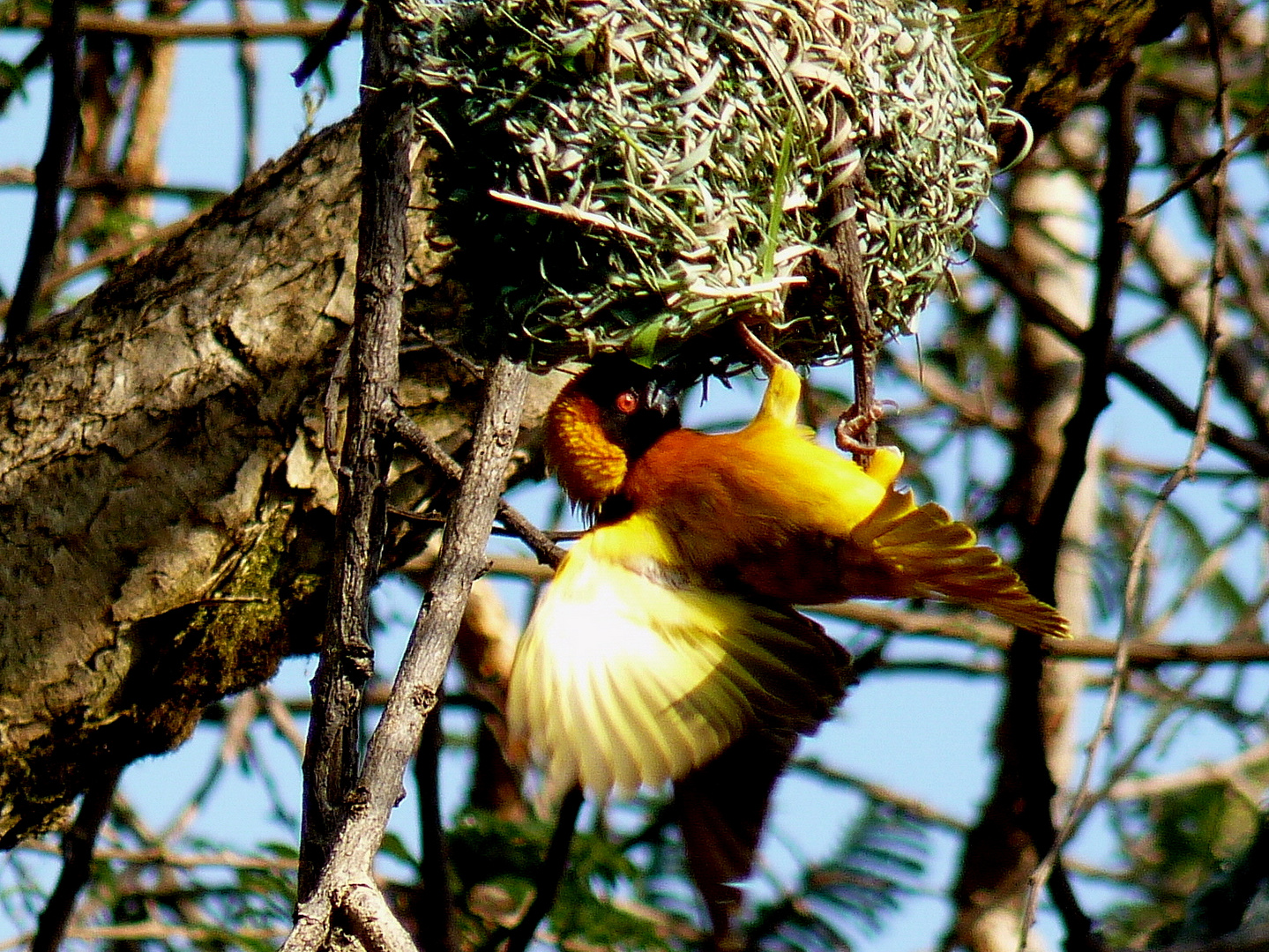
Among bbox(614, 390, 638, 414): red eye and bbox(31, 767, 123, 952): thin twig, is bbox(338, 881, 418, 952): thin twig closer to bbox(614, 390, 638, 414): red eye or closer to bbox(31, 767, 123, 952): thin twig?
bbox(614, 390, 638, 414): red eye

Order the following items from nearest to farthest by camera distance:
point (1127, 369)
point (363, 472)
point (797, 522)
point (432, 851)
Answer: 1. point (363, 472)
2. point (797, 522)
3. point (432, 851)
4. point (1127, 369)

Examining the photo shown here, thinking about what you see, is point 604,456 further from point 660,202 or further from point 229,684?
point 229,684

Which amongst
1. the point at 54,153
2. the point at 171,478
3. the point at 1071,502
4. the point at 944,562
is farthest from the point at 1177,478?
the point at 54,153

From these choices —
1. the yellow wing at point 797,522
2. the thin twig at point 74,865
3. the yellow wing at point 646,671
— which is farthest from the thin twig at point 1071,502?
the thin twig at point 74,865

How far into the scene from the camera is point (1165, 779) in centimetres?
488

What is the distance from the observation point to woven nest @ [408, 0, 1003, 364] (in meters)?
1.94

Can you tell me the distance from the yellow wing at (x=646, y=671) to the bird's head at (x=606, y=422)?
0.16m

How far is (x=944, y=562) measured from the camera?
218 centimetres

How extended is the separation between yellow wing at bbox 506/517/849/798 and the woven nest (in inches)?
14.0

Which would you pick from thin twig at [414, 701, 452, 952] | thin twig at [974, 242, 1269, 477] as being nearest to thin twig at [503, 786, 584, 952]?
thin twig at [414, 701, 452, 952]

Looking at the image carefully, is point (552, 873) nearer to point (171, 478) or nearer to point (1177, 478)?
point (171, 478)

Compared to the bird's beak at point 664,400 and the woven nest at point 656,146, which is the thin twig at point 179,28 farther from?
the woven nest at point 656,146

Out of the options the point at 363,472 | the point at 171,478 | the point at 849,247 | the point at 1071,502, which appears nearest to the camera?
the point at 363,472

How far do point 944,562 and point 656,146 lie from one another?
2.43 feet
